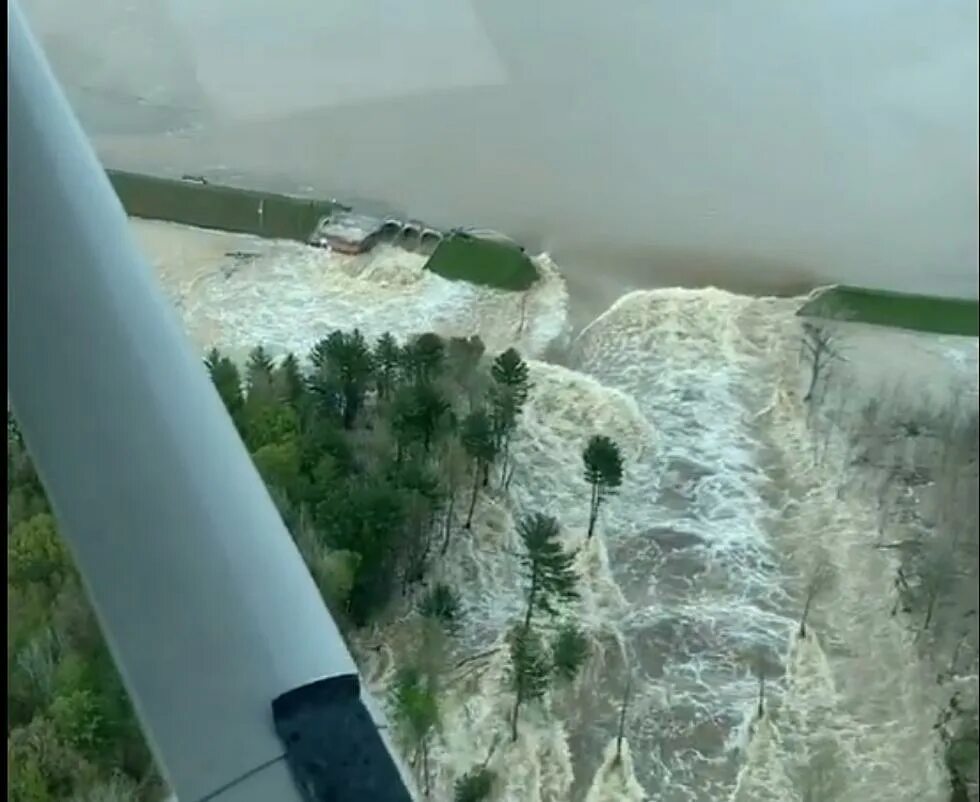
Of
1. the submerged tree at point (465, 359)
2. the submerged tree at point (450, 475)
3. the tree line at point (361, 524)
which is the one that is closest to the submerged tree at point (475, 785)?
the tree line at point (361, 524)

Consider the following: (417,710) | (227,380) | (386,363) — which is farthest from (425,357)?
(417,710)

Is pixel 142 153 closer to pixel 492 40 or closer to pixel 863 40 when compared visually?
pixel 492 40

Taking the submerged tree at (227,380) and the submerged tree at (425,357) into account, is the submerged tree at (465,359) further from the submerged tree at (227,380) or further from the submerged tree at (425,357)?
the submerged tree at (227,380)

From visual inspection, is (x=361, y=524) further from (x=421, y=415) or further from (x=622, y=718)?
(x=622, y=718)

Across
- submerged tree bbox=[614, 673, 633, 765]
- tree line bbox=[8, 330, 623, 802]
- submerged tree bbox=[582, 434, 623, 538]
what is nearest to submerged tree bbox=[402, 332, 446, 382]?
tree line bbox=[8, 330, 623, 802]

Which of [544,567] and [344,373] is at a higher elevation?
[344,373]

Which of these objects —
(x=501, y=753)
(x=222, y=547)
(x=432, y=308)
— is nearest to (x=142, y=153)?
(x=432, y=308)
